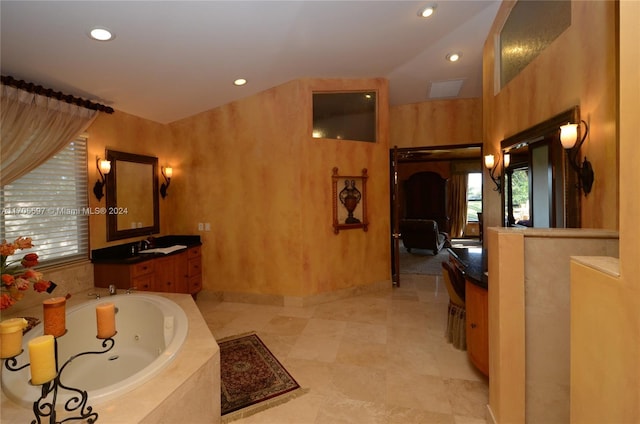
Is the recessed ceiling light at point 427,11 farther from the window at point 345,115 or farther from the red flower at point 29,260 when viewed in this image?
the red flower at point 29,260

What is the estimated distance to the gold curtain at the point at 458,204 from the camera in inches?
369

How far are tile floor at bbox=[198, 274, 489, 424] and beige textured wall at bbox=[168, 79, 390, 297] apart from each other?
468 millimetres

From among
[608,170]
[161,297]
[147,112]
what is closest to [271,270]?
[161,297]

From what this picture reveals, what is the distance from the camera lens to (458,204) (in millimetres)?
9430

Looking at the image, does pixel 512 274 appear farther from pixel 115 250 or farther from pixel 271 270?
pixel 115 250

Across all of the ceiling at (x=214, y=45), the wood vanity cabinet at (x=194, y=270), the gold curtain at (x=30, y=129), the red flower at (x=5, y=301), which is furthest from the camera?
the wood vanity cabinet at (x=194, y=270)

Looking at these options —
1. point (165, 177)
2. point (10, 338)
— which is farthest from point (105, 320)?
point (165, 177)

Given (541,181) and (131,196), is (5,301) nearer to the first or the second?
(131,196)

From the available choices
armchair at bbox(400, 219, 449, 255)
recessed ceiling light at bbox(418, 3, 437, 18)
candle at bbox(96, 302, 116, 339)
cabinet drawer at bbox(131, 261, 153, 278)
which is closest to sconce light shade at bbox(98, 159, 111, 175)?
cabinet drawer at bbox(131, 261, 153, 278)

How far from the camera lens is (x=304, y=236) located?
390 cm

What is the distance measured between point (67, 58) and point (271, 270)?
3.02 m

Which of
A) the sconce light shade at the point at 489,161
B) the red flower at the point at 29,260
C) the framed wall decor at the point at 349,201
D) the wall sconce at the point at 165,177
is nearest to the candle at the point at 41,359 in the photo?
the red flower at the point at 29,260

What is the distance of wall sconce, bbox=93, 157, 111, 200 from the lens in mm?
3279

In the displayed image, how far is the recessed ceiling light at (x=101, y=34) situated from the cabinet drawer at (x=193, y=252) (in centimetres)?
257
